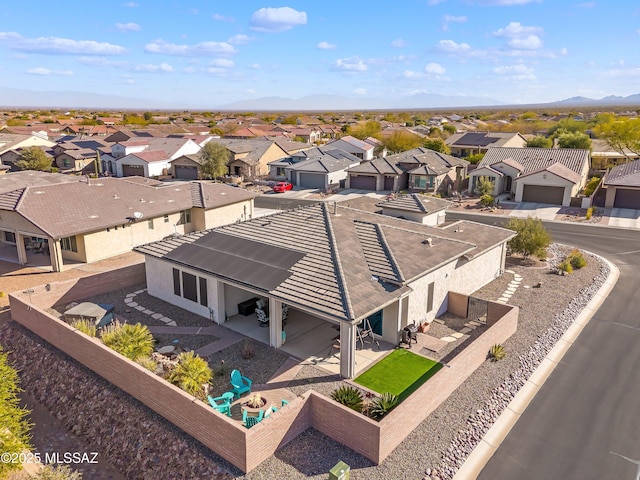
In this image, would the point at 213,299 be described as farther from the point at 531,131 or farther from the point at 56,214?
the point at 531,131

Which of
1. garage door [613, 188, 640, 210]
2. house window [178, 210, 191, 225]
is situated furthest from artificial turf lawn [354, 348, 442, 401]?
garage door [613, 188, 640, 210]

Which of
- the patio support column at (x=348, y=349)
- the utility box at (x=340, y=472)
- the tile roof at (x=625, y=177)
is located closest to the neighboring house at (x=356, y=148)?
the tile roof at (x=625, y=177)

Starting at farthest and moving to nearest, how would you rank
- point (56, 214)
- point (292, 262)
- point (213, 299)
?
point (56, 214)
point (213, 299)
point (292, 262)

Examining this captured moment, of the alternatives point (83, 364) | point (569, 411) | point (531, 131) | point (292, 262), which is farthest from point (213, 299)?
point (531, 131)

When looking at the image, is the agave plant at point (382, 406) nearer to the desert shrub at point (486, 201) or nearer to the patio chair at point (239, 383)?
the patio chair at point (239, 383)

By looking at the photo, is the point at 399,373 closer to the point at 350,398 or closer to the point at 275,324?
the point at 350,398

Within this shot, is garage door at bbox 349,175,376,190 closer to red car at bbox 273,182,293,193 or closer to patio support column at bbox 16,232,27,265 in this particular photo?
red car at bbox 273,182,293,193
